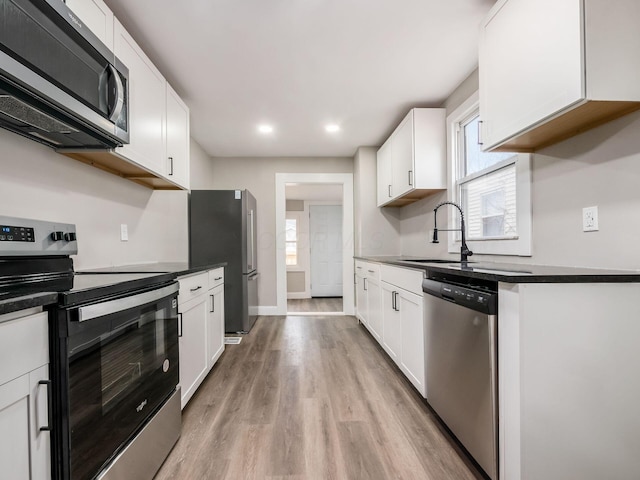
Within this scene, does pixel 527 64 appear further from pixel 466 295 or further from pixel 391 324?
pixel 391 324

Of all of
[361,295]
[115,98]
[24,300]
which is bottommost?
[361,295]

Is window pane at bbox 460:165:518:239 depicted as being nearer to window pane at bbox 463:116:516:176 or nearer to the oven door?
window pane at bbox 463:116:516:176

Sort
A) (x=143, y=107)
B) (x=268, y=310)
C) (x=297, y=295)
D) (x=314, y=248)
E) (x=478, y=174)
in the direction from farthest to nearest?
1. (x=314, y=248)
2. (x=297, y=295)
3. (x=268, y=310)
4. (x=478, y=174)
5. (x=143, y=107)

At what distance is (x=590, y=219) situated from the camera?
4.83ft

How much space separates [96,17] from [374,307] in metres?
3.02

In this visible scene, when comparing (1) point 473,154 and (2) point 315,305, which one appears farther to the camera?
(2) point 315,305

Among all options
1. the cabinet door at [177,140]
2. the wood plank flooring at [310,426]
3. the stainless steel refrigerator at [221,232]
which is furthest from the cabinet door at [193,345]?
the stainless steel refrigerator at [221,232]

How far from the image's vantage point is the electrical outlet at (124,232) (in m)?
2.23

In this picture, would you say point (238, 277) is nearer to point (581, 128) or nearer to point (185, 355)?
point (185, 355)

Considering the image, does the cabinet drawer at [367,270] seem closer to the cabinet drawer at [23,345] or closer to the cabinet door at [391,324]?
the cabinet door at [391,324]

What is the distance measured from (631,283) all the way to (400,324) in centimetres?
142

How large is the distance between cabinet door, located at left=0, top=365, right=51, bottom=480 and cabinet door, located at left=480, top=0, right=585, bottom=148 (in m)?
2.01

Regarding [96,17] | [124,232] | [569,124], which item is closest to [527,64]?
[569,124]

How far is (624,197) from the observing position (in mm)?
1325
